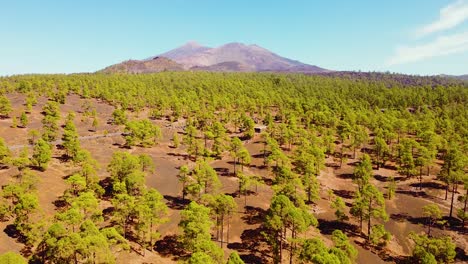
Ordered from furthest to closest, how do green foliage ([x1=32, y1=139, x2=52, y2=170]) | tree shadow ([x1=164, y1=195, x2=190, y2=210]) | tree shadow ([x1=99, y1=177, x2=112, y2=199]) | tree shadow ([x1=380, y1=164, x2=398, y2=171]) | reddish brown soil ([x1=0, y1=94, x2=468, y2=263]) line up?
tree shadow ([x1=380, y1=164, x2=398, y2=171]) < green foliage ([x1=32, y1=139, x2=52, y2=170]) < tree shadow ([x1=99, y1=177, x2=112, y2=199]) < tree shadow ([x1=164, y1=195, x2=190, y2=210]) < reddish brown soil ([x1=0, y1=94, x2=468, y2=263])

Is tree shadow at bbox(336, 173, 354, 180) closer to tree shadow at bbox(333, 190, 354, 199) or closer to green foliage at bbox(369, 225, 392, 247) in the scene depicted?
tree shadow at bbox(333, 190, 354, 199)

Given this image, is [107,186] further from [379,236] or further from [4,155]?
[379,236]

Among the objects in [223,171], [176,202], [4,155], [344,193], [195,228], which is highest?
[4,155]

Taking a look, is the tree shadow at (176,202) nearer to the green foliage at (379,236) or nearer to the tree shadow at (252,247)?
the tree shadow at (252,247)

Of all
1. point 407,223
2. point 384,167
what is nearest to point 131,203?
point 407,223

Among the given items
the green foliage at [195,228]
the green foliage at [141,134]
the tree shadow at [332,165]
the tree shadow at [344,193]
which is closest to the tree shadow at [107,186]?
the green foliage at [141,134]

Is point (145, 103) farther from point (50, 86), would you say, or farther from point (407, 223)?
point (407, 223)

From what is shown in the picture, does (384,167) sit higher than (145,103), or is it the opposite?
(145,103)

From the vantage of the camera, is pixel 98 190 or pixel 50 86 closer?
pixel 98 190

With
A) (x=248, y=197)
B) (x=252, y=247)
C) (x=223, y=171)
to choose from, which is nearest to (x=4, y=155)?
(x=223, y=171)

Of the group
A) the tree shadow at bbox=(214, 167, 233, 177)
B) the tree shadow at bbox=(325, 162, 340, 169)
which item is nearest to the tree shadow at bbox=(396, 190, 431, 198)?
the tree shadow at bbox=(325, 162, 340, 169)

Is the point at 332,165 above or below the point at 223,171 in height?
above
